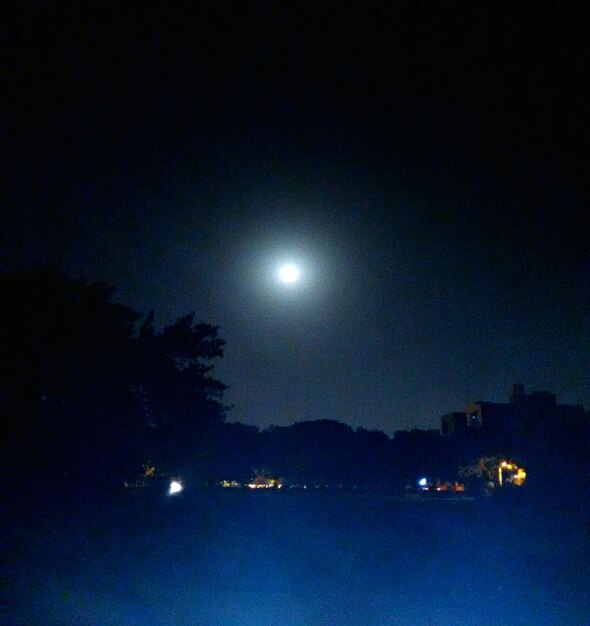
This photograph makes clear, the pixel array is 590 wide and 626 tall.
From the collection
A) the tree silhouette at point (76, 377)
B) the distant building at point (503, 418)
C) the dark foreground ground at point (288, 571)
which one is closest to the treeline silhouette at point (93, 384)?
the tree silhouette at point (76, 377)

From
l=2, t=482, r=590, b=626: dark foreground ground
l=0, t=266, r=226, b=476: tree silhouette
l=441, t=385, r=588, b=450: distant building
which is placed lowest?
l=2, t=482, r=590, b=626: dark foreground ground

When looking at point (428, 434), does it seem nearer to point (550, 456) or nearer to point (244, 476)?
point (244, 476)

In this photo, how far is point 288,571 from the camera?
47.6 ft

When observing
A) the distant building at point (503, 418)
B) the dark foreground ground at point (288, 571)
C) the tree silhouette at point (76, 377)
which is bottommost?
Result: the dark foreground ground at point (288, 571)

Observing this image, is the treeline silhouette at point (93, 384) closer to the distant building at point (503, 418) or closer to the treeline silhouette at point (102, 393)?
the treeline silhouette at point (102, 393)

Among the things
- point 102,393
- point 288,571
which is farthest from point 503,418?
point 288,571

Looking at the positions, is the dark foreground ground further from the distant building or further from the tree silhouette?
the distant building

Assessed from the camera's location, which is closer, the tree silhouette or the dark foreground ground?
the dark foreground ground

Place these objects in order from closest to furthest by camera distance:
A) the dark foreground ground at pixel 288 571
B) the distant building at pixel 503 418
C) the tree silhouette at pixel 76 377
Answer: the dark foreground ground at pixel 288 571 < the tree silhouette at pixel 76 377 < the distant building at pixel 503 418

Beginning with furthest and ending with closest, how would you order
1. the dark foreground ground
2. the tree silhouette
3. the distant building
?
1. the distant building
2. the tree silhouette
3. the dark foreground ground

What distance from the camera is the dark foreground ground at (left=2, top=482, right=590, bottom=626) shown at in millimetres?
9984

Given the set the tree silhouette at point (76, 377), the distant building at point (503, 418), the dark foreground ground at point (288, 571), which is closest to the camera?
the dark foreground ground at point (288, 571)

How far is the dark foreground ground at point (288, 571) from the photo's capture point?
998cm

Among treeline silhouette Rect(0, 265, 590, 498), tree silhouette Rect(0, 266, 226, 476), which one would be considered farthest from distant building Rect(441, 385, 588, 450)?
tree silhouette Rect(0, 266, 226, 476)
